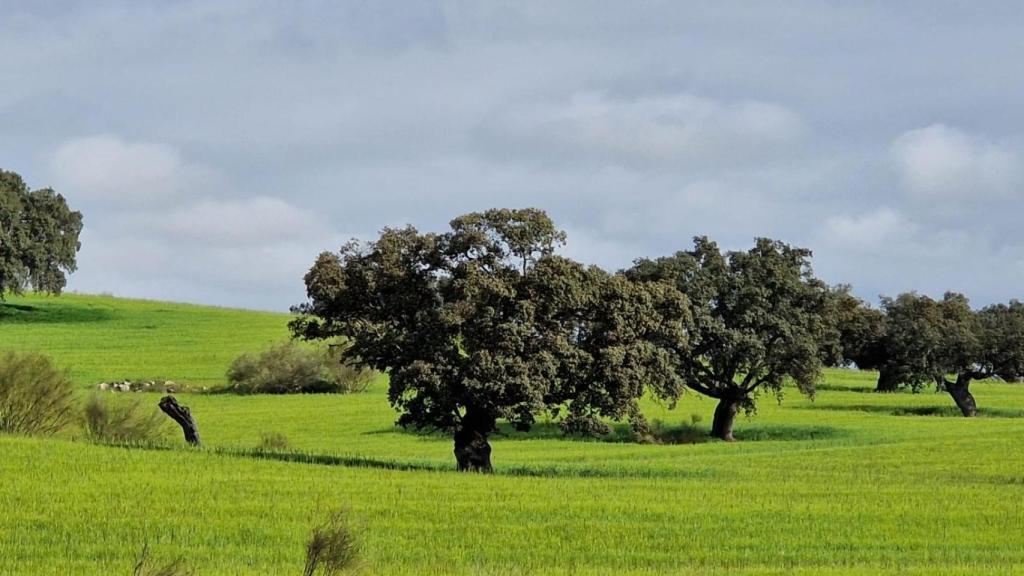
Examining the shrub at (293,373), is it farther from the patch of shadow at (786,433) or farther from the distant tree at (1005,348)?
the distant tree at (1005,348)

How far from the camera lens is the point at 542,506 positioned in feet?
91.0

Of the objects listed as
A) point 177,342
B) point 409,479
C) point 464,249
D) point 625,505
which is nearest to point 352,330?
point 464,249

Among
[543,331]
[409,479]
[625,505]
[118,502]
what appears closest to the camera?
[118,502]

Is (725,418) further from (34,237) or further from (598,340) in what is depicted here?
(34,237)

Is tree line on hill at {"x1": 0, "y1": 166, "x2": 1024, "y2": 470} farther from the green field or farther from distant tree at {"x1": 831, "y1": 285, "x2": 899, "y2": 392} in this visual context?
distant tree at {"x1": 831, "y1": 285, "x2": 899, "y2": 392}

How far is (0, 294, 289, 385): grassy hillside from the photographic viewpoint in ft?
281

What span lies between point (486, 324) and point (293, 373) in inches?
1875

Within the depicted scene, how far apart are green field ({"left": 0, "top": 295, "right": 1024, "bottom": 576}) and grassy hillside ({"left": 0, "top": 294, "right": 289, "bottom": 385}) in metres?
29.4

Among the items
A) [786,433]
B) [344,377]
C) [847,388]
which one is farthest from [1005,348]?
[344,377]

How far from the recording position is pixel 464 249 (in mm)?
37844

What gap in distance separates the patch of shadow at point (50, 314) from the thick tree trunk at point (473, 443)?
76793 millimetres

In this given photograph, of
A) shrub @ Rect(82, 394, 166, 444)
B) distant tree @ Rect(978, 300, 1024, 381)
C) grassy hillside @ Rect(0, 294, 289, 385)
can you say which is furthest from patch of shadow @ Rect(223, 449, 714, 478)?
distant tree @ Rect(978, 300, 1024, 381)

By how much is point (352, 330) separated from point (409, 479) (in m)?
7.33

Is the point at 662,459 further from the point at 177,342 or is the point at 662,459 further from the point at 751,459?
the point at 177,342
